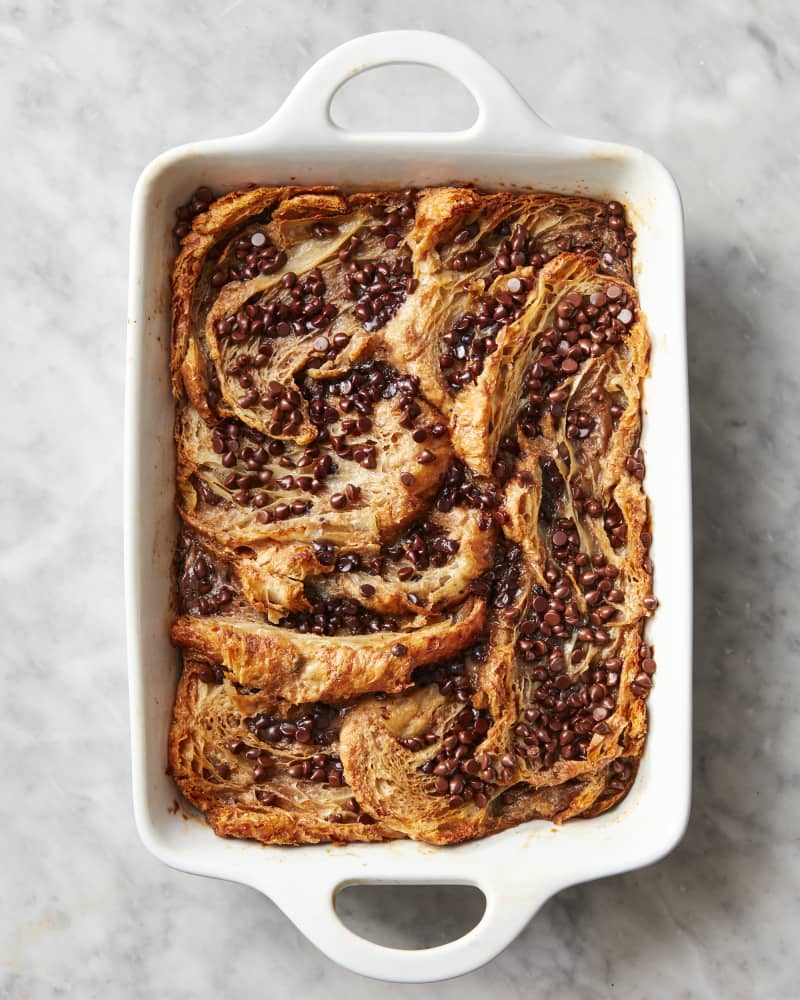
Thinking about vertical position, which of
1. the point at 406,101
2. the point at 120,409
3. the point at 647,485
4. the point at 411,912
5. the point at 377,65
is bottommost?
the point at 411,912

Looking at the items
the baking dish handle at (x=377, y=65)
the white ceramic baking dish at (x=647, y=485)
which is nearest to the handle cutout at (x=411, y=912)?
the white ceramic baking dish at (x=647, y=485)

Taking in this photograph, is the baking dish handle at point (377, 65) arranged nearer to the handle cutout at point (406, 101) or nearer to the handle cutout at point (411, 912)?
A: the handle cutout at point (406, 101)

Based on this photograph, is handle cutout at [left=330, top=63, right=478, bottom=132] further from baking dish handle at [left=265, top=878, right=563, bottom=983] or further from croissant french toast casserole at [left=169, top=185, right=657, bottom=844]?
baking dish handle at [left=265, top=878, right=563, bottom=983]

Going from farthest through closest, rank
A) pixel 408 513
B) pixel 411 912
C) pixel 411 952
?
pixel 411 912
pixel 408 513
pixel 411 952

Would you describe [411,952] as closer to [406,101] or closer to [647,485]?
[647,485]

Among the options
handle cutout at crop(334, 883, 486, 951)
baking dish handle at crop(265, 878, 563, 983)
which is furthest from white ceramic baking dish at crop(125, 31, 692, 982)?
handle cutout at crop(334, 883, 486, 951)

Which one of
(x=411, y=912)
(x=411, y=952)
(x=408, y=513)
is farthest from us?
(x=411, y=912)

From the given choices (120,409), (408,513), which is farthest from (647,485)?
(120,409)

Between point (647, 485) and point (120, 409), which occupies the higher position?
point (647, 485)
